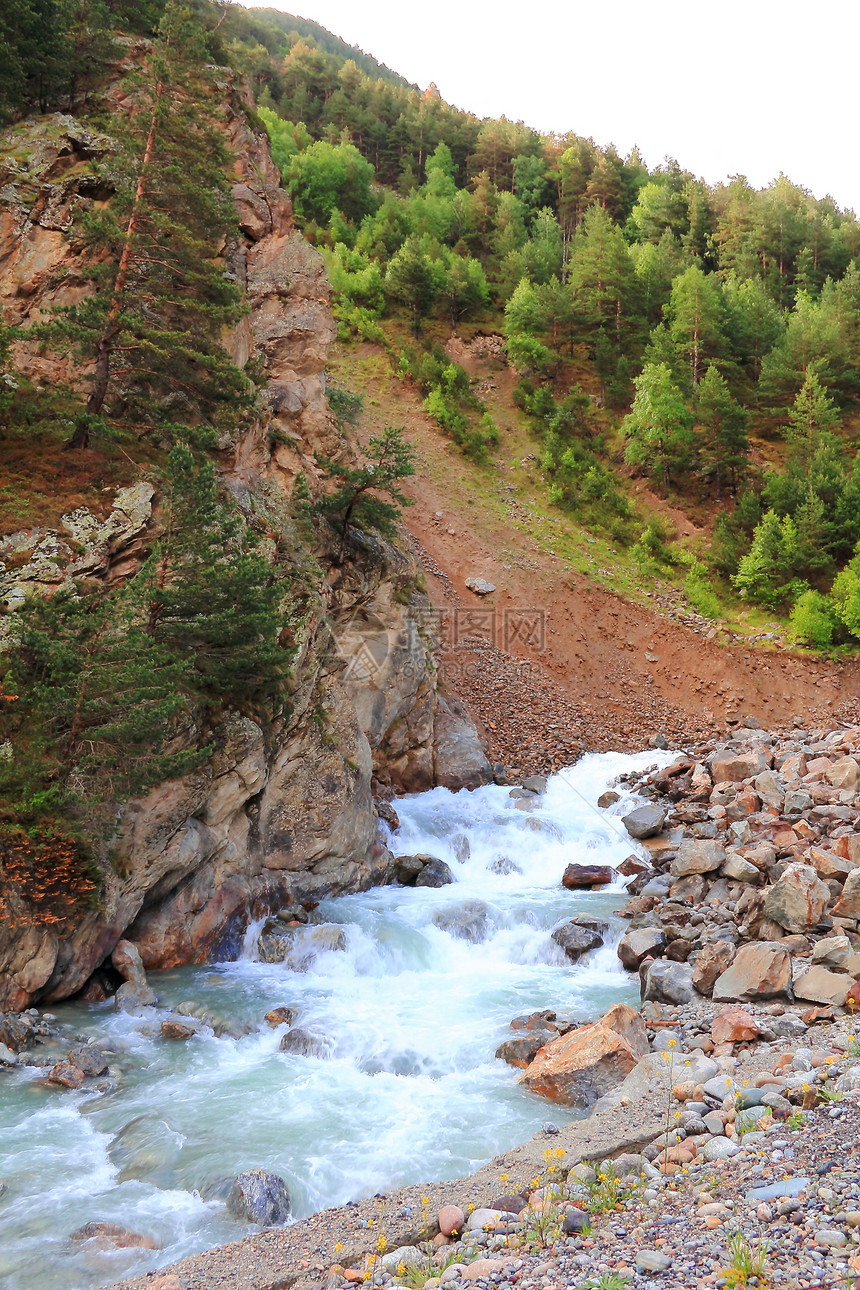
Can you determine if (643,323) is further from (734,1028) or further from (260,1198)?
(260,1198)

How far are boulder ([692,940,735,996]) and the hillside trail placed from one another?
13942 mm

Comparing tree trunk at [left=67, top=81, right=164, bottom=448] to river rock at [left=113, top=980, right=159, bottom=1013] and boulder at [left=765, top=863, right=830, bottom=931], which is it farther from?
boulder at [left=765, top=863, right=830, bottom=931]

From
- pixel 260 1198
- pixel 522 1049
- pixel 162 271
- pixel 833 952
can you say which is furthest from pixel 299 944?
pixel 162 271

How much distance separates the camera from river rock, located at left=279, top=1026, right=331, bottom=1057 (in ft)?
35.2

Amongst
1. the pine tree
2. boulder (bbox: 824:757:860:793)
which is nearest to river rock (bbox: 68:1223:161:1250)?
the pine tree

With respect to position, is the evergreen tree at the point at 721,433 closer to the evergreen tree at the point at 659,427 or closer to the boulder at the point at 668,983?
the evergreen tree at the point at 659,427

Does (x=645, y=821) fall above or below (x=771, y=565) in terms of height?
below

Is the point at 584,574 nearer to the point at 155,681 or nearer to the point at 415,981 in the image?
the point at 415,981

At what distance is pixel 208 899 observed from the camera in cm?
1417

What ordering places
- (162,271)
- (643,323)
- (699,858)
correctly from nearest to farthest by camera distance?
(699,858)
(162,271)
(643,323)

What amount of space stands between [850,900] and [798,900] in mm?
777

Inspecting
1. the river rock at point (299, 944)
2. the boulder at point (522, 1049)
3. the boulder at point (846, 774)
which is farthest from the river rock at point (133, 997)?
the boulder at point (846, 774)

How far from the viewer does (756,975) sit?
10.8 metres

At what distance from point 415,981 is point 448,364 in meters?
36.3
